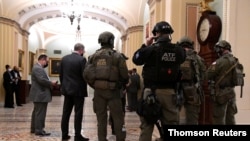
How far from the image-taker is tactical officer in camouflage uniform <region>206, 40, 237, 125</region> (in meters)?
4.62

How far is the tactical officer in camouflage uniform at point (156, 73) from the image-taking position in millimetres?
3350

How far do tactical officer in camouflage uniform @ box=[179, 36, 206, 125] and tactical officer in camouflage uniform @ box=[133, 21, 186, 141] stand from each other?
1.30 meters

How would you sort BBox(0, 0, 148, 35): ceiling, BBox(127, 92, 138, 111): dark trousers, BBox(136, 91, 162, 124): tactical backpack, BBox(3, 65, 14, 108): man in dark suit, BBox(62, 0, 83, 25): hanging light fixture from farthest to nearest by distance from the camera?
BBox(62, 0, 83, 25): hanging light fixture
BBox(0, 0, 148, 35): ceiling
BBox(3, 65, 14, 108): man in dark suit
BBox(127, 92, 138, 111): dark trousers
BBox(136, 91, 162, 124): tactical backpack

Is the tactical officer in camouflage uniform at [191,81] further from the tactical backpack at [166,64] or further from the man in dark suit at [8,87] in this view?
the man in dark suit at [8,87]

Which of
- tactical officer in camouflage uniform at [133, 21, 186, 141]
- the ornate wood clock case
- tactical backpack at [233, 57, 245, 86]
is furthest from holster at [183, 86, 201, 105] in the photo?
the ornate wood clock case

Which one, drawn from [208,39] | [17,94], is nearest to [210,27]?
[208,39]

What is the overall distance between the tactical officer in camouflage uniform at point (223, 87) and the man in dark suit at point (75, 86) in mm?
1928

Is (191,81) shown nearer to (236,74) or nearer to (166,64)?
(236,74)

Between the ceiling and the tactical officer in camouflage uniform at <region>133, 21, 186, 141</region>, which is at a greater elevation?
the ceiling

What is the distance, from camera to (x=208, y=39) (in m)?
6.10

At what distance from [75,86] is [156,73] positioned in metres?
2.10

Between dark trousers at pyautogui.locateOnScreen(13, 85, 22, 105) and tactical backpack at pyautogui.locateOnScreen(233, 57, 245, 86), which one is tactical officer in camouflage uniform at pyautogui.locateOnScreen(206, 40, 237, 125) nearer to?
tactical backpack at pyautogui.locateOnScreen(233, 57, 245, 86)

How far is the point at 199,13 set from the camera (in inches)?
280

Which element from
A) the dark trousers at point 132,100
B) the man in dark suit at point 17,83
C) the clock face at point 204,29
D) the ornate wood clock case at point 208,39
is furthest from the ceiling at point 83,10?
the ornate wood clock case at point 208,39
